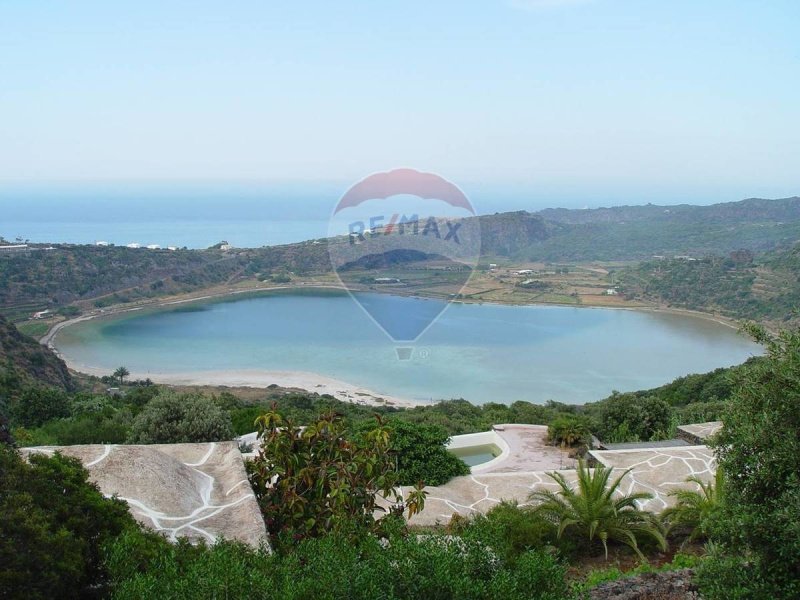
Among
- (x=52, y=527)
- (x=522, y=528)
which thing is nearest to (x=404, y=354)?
(x=522, y=528)

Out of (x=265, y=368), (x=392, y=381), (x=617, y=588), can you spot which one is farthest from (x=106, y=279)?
(x=617, y=588)

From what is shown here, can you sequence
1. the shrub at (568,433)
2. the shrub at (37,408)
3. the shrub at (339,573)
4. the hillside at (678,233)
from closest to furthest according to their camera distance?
the shrub at (339,573) < the shrub at (568,433) < the shrub at (37,408) < the hillside at (678,233)

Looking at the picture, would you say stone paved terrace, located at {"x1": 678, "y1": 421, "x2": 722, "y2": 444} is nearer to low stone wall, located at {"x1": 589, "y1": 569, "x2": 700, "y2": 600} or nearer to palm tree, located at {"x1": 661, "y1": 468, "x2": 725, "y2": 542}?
palm tree, located at {"x1": 661, "y1": 468, "x2": 725, "y2": 542}

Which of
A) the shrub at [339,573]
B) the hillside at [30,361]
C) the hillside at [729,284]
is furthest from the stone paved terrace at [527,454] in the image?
the hillside at [729,284]

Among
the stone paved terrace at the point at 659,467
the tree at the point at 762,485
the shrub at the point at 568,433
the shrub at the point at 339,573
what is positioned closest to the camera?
the shrub at the point at 339,573

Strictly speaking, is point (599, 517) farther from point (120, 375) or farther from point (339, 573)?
point (120, 375)

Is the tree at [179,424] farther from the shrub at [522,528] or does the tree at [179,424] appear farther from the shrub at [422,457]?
the shrub at [522,528]

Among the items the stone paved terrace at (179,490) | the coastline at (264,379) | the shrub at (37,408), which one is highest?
the stone paved terrace at (179,490)
